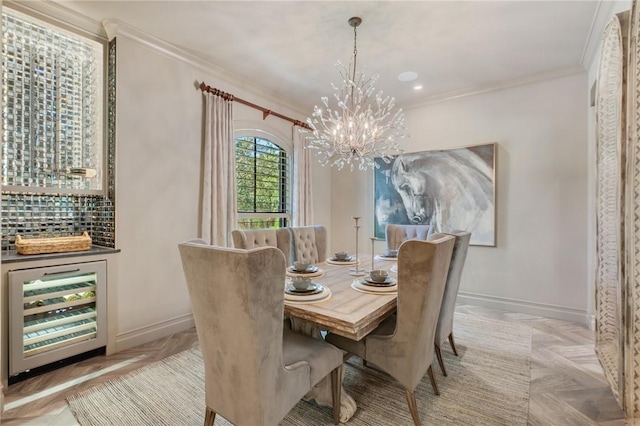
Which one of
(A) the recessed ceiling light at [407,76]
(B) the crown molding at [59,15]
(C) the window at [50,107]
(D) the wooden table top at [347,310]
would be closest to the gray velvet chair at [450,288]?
(D) the wooden table top at [347,310]

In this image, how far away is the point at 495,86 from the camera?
3.88 m

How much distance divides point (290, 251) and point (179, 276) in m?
1.27

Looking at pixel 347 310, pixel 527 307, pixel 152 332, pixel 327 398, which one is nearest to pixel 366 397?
pixel 327 398

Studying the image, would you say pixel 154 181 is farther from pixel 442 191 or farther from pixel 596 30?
pixel 596 30

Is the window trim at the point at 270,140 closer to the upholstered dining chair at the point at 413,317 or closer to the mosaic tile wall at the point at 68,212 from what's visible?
the mosaic tile wall at the point at 68,212

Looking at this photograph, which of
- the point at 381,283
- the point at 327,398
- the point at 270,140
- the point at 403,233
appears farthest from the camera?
the point at 270,140

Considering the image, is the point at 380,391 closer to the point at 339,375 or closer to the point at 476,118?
the point at 339,375

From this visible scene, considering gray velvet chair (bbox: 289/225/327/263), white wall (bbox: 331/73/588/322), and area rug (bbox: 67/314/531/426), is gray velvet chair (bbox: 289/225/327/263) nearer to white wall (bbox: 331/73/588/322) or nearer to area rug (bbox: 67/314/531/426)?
area rug (bbox: 67/314/531/426)

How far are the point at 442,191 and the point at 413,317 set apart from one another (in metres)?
2.98

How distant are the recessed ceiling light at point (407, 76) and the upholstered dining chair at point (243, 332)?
10.7 feet

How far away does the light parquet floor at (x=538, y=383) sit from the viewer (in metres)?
1.87

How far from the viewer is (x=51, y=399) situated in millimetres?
2025

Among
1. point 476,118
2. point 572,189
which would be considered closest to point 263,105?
point 476,118

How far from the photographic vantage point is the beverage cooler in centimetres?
214
